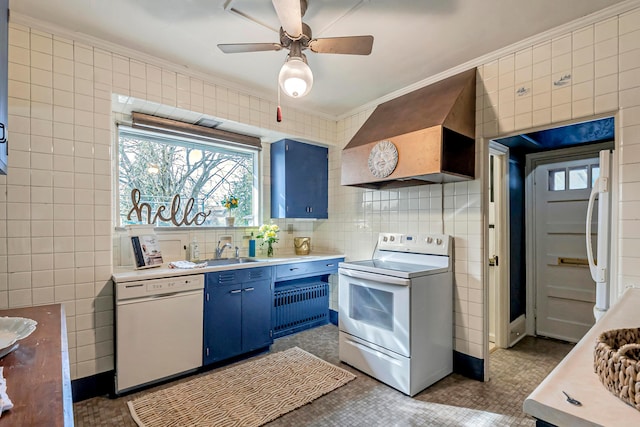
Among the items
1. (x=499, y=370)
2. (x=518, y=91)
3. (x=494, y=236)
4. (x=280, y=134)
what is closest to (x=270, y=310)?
(x=280, y=134)

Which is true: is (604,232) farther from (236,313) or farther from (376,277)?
(236,313)

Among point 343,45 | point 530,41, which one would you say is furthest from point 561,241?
point 343,45

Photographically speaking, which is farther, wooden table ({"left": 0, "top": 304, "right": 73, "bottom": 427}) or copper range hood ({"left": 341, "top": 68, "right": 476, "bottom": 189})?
copper range hood ({"left": 341, "top": 68, "right": 476, "bottom": 189})

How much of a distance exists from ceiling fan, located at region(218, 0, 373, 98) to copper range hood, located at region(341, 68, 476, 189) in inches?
30.2

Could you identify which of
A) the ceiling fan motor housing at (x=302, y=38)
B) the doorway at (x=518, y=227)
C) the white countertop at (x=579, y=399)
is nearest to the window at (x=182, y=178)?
the ceiling fan motor housing at (x=302, y=38)

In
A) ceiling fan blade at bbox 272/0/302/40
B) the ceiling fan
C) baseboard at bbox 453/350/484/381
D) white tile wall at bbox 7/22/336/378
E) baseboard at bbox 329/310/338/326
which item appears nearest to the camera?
ceiling fan blade at bbox 272/0/302/40

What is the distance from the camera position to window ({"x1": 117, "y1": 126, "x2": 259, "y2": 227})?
111 inches

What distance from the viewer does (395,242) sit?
3010 mm

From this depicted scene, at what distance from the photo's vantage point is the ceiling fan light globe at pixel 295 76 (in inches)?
66.2

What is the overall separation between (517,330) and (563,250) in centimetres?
96

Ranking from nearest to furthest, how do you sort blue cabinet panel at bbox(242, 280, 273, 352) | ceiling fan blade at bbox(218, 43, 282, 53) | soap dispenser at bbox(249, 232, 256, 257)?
ceiling fan blade at bbox(218, 43, 282, 53)
blue cabinet panel at bbox(242, 280, 273, 352)
soap dispenser at bbox(249, 232, 256, 257)

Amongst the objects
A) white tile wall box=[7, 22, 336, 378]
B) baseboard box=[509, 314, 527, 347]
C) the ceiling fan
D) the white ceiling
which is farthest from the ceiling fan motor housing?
baseboard box=[509, 314, 527, 347]

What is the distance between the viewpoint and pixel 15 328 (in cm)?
129

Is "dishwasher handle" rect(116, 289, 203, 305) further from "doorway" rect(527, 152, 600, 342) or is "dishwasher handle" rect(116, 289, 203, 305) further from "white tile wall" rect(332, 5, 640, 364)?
"doorway" rect(527, 152, 600, 342)
